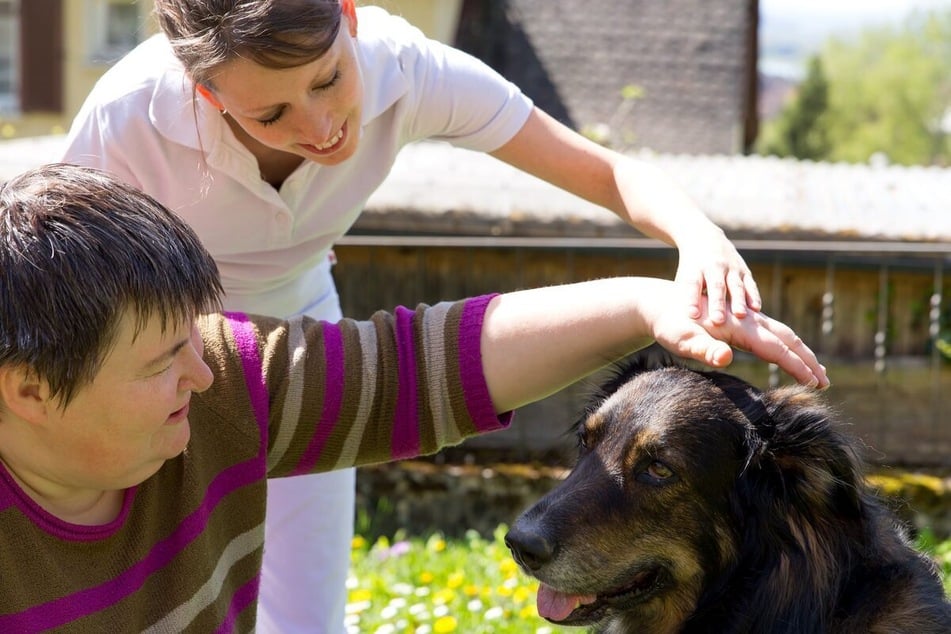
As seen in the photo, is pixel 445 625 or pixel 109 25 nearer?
pixel 445 625

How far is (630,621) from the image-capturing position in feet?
9.87

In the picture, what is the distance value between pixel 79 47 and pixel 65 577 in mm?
15878

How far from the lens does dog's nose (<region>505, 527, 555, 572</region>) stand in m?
2.74

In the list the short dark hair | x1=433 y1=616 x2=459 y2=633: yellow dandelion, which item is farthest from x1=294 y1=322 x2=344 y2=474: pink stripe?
x1=433 y1=616 x2=459 y2=633: yellow dandelion

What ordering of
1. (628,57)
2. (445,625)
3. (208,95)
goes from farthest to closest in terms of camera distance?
(628,57) < (445,625) < (208,95)

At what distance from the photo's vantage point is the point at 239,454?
2430 mm

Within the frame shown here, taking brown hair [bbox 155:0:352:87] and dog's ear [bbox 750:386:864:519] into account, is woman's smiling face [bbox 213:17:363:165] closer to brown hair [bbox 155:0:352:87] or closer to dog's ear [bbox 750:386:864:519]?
brown hair [bbox 155:0:352:87]

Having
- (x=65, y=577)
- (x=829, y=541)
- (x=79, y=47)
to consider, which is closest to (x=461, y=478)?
(x=829, y=541)

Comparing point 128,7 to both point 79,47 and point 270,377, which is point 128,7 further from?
point 270,377

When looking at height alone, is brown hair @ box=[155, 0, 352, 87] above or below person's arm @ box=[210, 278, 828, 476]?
above

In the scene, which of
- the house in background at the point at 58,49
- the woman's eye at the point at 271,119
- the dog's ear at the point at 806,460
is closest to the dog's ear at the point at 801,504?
the dog's ear at the point at 806,460

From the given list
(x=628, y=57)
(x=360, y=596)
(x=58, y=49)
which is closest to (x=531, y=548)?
(x=360, y=596)

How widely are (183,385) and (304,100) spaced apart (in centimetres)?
82

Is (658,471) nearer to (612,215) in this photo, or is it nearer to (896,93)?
(612,215)
